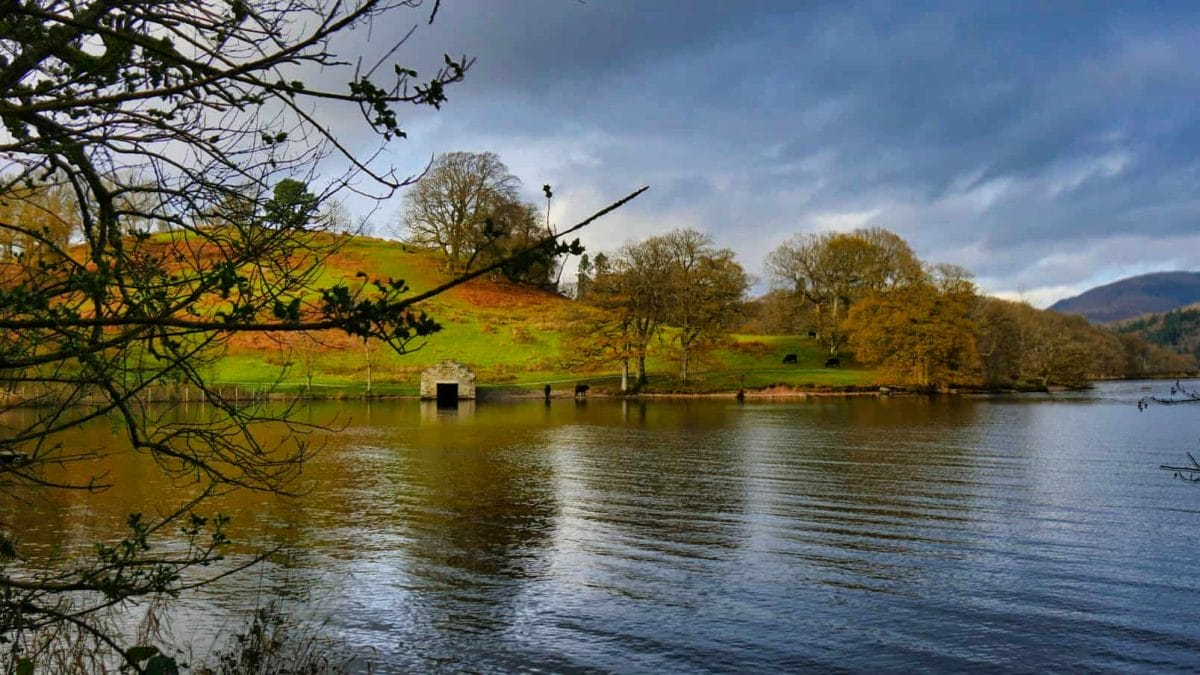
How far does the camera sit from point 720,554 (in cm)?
1471

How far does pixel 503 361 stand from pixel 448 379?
12920 millimetres

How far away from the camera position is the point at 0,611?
522 cm

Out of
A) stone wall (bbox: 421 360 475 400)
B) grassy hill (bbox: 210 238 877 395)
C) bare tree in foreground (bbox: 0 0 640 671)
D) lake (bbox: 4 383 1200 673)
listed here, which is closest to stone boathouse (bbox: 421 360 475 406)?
stone wall (bbox: 421 360 475 400)

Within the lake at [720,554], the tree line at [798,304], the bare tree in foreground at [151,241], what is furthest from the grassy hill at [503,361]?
the bare tree in foreground at [151,241]

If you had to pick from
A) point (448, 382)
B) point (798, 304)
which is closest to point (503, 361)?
point (448, 382)

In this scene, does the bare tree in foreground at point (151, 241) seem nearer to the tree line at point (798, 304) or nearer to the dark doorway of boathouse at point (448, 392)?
the tree line at point (798, 304)

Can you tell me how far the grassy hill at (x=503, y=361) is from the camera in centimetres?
6562

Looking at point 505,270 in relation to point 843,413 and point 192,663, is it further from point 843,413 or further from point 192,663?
point 843,413

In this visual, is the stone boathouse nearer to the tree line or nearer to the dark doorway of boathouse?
the dark doorway of boathouse

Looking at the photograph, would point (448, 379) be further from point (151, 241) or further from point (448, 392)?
point (151, 241)

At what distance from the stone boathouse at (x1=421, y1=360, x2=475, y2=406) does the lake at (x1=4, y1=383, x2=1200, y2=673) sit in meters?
30.8

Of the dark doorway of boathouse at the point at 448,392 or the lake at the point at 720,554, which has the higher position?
the dark doorway of boathouse at the point at 448,392

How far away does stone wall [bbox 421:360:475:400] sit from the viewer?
6106 cm

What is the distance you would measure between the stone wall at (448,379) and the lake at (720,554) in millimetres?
30840
